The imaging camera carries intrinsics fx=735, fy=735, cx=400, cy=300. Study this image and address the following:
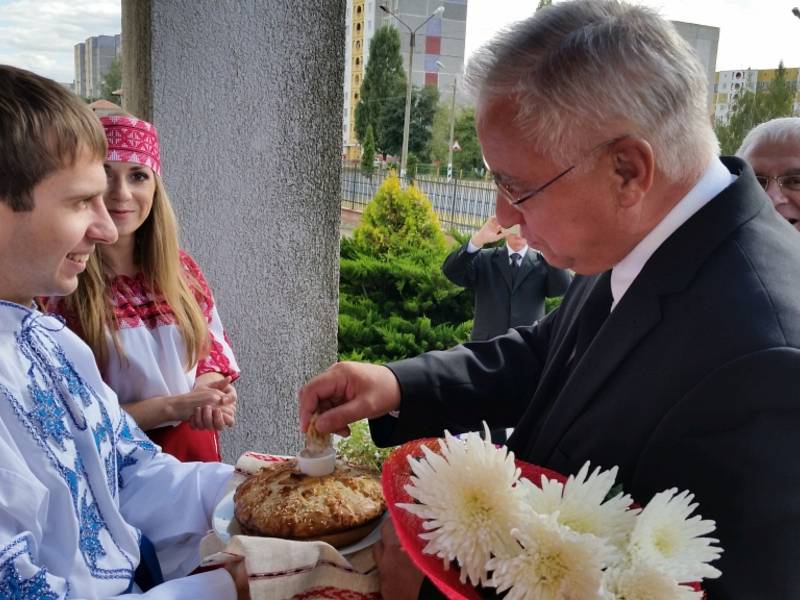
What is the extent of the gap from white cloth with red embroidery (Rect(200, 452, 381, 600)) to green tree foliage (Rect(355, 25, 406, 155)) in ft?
143

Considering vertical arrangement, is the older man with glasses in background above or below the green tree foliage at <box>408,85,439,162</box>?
below

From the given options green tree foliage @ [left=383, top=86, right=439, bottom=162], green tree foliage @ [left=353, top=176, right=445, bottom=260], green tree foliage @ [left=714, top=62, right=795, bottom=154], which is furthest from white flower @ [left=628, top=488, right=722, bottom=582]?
green tree foliage @ [left=383, top=86, right=439, bottom=162]

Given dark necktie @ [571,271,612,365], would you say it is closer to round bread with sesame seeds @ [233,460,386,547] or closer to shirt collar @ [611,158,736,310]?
shirt collar @ [611,158,736,310]

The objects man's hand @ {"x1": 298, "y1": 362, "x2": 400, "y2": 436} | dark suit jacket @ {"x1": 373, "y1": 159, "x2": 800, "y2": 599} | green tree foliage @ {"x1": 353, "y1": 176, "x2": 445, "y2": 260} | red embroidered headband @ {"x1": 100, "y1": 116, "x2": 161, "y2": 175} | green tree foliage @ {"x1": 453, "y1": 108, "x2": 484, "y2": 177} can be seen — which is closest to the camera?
dark suit jacket @ {"x1": 373, "y1": 159, "x2": 800, "y2": 599}

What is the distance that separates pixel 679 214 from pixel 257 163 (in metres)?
2.59

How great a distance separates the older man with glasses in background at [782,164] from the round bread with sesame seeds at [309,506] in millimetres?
2245

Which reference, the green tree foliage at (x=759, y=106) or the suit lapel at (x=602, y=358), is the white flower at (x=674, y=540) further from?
the green tree foliage at (x=759, y=106)

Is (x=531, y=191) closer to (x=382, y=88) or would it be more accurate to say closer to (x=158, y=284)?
(x=158, y=284)

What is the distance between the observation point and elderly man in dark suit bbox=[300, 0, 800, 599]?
3.99 ft

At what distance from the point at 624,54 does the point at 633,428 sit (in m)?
0.72

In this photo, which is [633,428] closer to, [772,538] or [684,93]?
[772,538]

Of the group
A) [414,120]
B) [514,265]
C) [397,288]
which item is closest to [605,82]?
[514,265]

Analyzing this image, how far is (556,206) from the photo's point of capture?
1592 millimetres

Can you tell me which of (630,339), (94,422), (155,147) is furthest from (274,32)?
(630,339)
